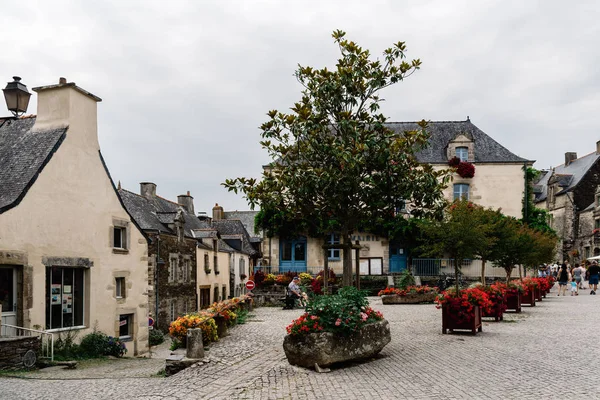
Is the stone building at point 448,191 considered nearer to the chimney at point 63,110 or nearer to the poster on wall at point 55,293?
the chimney at point 63,110

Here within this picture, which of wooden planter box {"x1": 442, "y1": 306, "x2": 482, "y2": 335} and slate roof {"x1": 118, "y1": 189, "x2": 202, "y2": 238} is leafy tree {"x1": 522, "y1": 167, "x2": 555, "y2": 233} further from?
wooden planter box {"x1": 442, "y1": 306, "x2": 482, "y2": 335}

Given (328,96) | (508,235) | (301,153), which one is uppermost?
(328,96)

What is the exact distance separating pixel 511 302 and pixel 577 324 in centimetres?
389

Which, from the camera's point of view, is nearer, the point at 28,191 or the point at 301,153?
the point at 301,153

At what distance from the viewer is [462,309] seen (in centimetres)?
1358

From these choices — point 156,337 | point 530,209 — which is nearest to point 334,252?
point 530,209

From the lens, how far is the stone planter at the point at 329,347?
9.66 m

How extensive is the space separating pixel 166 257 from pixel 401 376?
72.3 ft

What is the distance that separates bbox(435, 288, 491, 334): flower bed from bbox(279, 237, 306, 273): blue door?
23.5 metres

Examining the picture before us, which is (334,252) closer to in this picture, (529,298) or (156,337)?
(156,337)

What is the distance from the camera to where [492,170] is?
39.1 metres

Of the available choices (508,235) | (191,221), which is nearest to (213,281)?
(191,221)

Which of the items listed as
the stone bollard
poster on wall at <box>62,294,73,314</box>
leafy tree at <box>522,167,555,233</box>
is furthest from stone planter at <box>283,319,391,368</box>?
leafy tree at <box>522,167,555,233</box>

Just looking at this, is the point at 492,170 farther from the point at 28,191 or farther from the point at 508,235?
the point at 28,191
